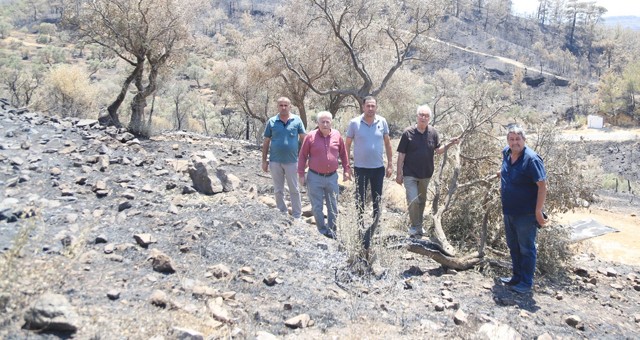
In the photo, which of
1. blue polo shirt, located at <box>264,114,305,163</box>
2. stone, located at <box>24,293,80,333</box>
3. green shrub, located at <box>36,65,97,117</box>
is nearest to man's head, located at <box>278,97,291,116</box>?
blue polo shirt, located at <box>264,114,305,163</box>

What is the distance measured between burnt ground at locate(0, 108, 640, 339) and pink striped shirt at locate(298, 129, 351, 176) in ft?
2.64

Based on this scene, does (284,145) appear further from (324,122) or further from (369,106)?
(369,106)

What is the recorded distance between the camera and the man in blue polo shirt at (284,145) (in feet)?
20.9

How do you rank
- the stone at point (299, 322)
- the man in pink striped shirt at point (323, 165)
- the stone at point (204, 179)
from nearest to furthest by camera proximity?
the stone at point (299, 322)
the man in pink striped shirt at point (323, 165)
the stone at point (204, 179)

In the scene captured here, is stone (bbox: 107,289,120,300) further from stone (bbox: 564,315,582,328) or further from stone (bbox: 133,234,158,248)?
stone (bbox: 564,315,582,328)

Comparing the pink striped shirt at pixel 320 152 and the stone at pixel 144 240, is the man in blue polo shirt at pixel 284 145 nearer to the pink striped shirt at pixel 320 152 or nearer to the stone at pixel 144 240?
the pink striped shirt at pixel 320 152

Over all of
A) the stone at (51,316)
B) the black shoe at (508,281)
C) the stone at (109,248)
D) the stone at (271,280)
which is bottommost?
the black shoe at (508,281)

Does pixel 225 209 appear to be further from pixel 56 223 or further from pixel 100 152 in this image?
pixel 100 152

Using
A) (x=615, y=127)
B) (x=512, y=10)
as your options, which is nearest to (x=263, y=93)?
(x=615, y=127)

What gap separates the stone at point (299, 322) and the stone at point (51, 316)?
1472mm

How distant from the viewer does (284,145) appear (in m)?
6.37

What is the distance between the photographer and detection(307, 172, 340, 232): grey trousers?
19.4 ft

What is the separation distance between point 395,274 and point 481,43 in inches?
3669

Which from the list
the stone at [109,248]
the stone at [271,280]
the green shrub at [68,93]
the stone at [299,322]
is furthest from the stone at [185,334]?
the green shrub at [68,93]
